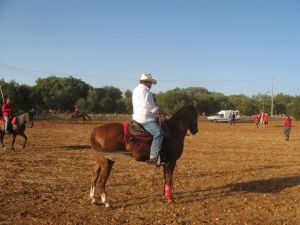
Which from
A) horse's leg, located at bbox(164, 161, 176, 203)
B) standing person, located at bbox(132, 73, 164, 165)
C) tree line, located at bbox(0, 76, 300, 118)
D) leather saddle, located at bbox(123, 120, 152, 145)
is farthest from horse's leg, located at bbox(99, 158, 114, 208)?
tree line, located at bbox(0, 76, 300, 118)

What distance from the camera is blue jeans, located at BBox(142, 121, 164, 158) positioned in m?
8.54

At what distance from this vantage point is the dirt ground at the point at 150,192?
24.9ft

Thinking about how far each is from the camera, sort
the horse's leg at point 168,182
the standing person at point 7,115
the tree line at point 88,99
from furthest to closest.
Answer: the tree line at point 88,99 < the standing person at point 7,115 < the horse's leg at point 168,182

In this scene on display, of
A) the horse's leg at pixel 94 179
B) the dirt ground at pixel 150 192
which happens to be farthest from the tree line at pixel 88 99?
the horse's leg at pixel 94 179

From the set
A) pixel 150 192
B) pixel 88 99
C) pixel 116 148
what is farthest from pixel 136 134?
pixel 88 99

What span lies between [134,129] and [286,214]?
12.3 feet

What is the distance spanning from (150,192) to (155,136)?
6.41ft

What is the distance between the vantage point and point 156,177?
11.7 meters

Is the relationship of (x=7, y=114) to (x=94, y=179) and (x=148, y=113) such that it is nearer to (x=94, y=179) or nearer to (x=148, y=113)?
(x=94, y=179)

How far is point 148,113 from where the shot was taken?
8.62m

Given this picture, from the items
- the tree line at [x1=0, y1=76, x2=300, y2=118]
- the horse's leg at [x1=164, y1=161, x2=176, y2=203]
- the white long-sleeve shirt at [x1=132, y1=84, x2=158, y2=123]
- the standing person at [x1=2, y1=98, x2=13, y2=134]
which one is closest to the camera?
the white long-sleeve shirt at [x1=132, y1=84, x2=158, y2=123]

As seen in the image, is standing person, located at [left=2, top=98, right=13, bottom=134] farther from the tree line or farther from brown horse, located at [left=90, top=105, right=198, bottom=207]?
the tree line

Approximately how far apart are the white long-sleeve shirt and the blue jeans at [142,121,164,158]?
15 cm

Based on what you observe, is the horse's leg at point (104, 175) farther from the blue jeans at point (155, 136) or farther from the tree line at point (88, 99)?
the tree line at point (88, 99)
